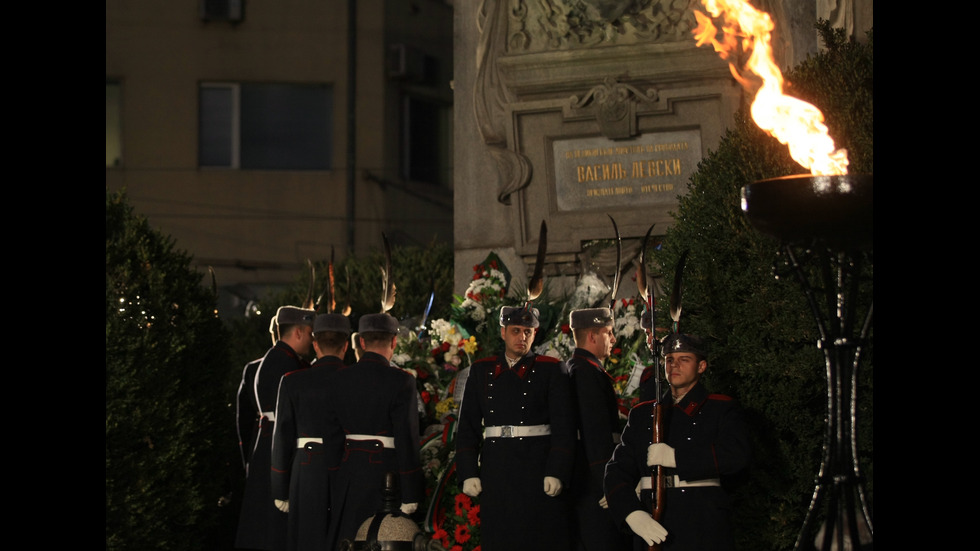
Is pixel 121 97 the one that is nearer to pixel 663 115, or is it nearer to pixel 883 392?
pixel 663 115

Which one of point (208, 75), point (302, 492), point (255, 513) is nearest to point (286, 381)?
point (302, 492)

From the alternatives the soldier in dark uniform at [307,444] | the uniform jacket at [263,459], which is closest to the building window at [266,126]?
the uniform jacket at [263,459]

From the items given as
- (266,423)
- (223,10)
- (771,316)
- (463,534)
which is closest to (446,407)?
(463,534)

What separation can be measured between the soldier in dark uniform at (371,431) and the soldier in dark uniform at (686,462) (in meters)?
2.00

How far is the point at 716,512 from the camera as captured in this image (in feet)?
23.6

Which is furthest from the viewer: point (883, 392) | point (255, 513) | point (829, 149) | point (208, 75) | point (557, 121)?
point (208, 75)

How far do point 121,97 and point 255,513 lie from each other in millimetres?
16220

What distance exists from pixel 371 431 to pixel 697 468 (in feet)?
9.11

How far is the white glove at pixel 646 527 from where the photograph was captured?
7.17 metres

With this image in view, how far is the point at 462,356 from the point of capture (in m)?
10.6

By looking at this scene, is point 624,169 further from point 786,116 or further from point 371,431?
point 786,116

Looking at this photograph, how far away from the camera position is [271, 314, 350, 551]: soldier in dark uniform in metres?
9.62

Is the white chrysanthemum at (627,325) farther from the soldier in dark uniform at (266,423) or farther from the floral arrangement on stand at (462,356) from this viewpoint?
the soldier in dark uniform at (266,423)

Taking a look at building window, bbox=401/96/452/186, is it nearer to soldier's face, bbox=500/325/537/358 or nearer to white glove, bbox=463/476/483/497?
soldier's face, bbox=500/325/537/358
